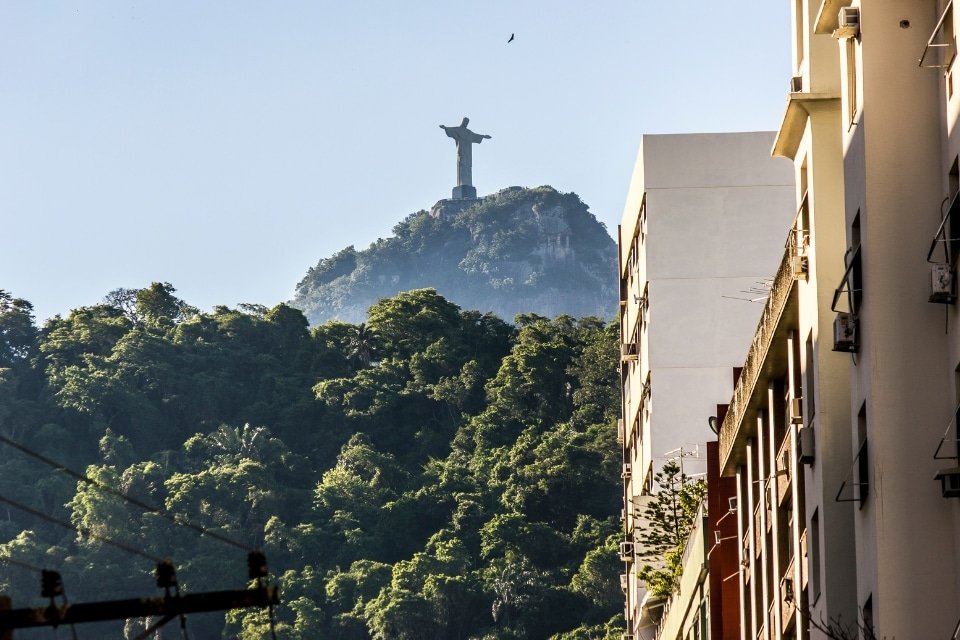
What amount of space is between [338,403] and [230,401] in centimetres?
1166

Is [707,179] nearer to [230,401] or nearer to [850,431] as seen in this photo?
[850,431]

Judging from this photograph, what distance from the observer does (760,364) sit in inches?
1323

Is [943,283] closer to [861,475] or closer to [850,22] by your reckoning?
[861,475]

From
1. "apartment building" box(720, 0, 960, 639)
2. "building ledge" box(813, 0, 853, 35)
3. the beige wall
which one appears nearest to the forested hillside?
"apartment building" box(720, 0, 960, 639)

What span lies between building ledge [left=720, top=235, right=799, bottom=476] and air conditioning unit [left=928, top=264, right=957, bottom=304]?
8295 mm

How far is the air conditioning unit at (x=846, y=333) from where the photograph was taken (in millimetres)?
24828

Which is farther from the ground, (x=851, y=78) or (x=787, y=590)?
(x=851, y=78)

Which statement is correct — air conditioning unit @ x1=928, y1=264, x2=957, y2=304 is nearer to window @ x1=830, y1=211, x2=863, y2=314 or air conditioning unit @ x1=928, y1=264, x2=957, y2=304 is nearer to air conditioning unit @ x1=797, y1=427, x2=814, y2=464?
window @ x1=830, y1=211, x2=863, y2=314

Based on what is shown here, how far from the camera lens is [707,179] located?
54812 mm

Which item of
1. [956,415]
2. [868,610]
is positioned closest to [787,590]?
[868,610]

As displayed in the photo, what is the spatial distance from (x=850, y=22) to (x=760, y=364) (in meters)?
9.57

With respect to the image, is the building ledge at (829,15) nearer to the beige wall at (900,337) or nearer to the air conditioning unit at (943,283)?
the beige wall at (900,337)

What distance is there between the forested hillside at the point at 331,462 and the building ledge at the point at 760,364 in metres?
73.4

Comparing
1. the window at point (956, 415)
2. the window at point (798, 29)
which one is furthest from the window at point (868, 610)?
the window at point (798, 29)
